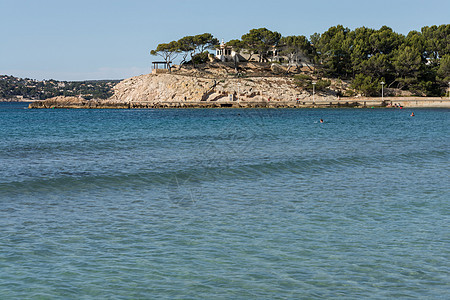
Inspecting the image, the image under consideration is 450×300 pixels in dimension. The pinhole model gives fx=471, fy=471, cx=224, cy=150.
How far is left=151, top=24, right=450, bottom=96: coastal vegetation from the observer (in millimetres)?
108438

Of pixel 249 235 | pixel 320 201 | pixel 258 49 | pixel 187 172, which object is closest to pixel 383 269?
pixel 249 235

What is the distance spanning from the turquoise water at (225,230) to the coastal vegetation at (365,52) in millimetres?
96205

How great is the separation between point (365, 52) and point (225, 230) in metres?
115

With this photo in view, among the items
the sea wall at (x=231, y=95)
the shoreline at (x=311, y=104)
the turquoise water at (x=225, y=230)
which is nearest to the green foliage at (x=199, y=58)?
the sea wall at (x=231, y=95)

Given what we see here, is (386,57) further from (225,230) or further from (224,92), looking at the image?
(225,230)

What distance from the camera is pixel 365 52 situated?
11644 cm

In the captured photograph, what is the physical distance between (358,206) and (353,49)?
11116cm

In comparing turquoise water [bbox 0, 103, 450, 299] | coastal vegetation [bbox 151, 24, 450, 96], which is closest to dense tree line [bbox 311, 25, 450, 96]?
coastal vegetation [bbox 151, 24, 450, 96]

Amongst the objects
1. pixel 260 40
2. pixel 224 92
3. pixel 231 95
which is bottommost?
pixel 231 95

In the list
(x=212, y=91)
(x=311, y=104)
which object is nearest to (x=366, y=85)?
(x=311, y=104)

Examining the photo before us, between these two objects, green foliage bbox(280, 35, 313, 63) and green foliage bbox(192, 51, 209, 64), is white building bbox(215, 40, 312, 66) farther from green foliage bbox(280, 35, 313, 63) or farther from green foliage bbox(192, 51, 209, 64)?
green foliage bbox(192, 51, 209, 64)

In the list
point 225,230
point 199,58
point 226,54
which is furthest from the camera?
point 226,54

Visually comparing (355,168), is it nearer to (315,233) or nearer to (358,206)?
(358,206)

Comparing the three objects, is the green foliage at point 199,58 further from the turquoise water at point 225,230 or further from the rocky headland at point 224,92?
the turquoise water at point 225,230
